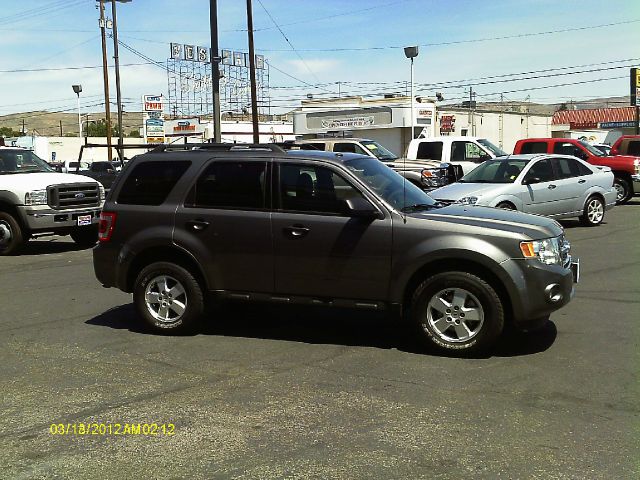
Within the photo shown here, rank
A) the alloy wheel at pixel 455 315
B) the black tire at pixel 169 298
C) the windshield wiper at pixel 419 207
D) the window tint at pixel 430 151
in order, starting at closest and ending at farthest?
the alloy wheel at pixel 455 315
the windshield wiper at pixel 419 207
the black tire at pixel 169 298
the window tint at pixel 430 151

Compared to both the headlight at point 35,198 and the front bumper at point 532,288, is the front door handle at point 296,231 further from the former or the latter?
the headlight at point 35,198

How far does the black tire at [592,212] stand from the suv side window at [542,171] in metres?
1.50

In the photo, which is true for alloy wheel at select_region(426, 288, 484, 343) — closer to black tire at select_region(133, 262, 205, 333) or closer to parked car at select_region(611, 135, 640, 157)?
black tire at select_region(133, 262, 205, 333)

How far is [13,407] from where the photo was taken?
16.4 feet

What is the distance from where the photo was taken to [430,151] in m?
20.7

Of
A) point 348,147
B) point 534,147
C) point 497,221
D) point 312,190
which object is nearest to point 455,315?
point 497,221

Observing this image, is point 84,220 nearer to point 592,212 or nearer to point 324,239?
point 324,239

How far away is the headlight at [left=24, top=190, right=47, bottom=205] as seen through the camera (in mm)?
13086

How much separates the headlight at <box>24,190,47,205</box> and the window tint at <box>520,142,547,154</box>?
13785mm

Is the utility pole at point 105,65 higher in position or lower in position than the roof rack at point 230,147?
higher

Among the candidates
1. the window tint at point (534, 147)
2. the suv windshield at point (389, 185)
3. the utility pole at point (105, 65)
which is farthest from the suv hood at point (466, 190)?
the utility pole at point (105, 65)

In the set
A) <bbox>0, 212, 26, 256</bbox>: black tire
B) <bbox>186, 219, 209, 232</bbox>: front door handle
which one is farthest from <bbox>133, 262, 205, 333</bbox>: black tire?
<bbox>0, 212, 26, 256</bbox>: black tire

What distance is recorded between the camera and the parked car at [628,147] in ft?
70.4

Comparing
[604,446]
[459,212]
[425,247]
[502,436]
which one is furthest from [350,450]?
[459,212]
